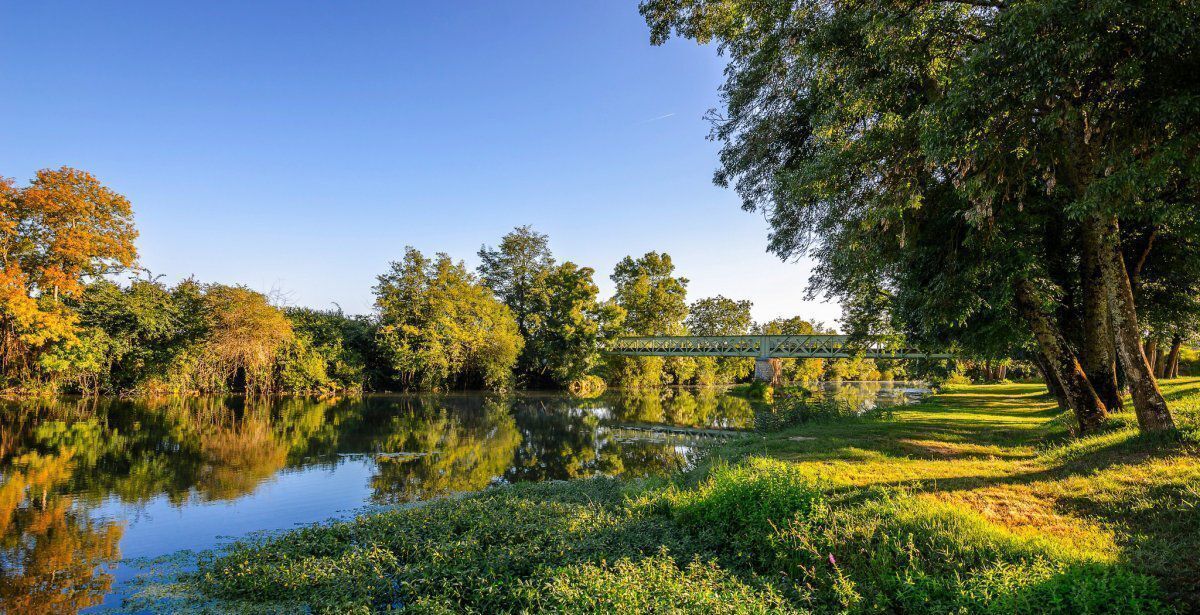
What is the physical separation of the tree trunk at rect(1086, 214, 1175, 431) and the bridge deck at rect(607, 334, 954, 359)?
72.7 ft

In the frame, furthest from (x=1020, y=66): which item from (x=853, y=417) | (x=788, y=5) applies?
(x=853, y=417)

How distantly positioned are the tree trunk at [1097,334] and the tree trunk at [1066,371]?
2.22ft

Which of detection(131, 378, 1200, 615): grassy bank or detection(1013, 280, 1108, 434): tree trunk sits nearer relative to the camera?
detection(131, 378, 1200, 615): grassy bank

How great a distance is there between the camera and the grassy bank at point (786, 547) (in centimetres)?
425

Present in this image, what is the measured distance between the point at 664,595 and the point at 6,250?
33.4 meters

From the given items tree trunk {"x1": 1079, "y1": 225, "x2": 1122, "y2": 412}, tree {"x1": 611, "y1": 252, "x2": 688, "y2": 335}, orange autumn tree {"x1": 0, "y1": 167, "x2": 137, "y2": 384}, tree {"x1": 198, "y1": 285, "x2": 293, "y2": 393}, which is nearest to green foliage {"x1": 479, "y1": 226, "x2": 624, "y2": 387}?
tree {"x1": 611, "y1": 252, "x2": 688, "y2": 335}

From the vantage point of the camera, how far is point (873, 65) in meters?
8.54

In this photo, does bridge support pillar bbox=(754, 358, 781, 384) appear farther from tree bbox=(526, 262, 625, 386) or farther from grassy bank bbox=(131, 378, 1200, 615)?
grassy bank bbox=(131, 378, 1200, 615)

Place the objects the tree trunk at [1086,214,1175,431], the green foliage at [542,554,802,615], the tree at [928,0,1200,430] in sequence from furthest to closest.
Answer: the tree trunk at [1086,214,1175,431] → the tree at [928,0,1200,430] → the green foliage at [542,554,802,615]

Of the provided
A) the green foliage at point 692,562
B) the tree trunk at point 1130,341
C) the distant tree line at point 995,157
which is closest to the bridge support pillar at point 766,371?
the distant tree line at point 995,157

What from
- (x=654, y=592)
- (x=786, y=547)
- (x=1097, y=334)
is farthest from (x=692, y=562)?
(x=1097, y=334)

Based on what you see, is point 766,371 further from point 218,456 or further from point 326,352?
point 218,456

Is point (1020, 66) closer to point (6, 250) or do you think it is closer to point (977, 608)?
point (977, 608)

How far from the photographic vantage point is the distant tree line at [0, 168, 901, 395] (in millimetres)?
24266
